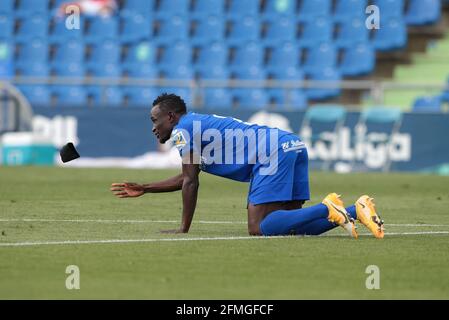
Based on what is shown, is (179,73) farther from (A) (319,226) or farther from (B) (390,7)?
(A) (319,226)

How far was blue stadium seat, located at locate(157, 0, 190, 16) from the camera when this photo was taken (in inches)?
1210

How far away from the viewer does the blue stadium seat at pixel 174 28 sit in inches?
1200

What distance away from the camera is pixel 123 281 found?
834 cm

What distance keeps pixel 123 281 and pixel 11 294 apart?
0.95 metres

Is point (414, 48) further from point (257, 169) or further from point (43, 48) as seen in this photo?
point (257, 169)

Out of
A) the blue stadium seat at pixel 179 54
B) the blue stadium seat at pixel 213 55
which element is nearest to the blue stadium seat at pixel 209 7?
the blue stadium seat at pixel 213 55

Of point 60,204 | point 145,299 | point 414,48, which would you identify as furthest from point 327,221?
point 414,48

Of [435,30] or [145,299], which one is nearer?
[145,299]

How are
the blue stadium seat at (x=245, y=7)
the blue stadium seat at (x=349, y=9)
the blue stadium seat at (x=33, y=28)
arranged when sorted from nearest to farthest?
the blue stadium seat at (x=349, y=9) < the blue stadium seat at (x=245, y=7) < the blue stadium seat at (x=33, y=28)

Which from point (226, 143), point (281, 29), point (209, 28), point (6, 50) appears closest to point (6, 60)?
point (6, 50)

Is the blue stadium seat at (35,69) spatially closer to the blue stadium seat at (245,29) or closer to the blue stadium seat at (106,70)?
the blue stadium seat at (106,70)

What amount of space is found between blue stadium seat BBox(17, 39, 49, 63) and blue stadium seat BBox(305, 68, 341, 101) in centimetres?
722

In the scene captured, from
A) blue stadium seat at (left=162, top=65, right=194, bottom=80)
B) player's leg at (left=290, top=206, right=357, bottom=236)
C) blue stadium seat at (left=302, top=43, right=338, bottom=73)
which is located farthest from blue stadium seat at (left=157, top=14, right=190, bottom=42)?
player's leg at (left=290, top=206, right=357, bottom=236)

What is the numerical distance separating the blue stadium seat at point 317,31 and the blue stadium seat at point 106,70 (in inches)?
193
